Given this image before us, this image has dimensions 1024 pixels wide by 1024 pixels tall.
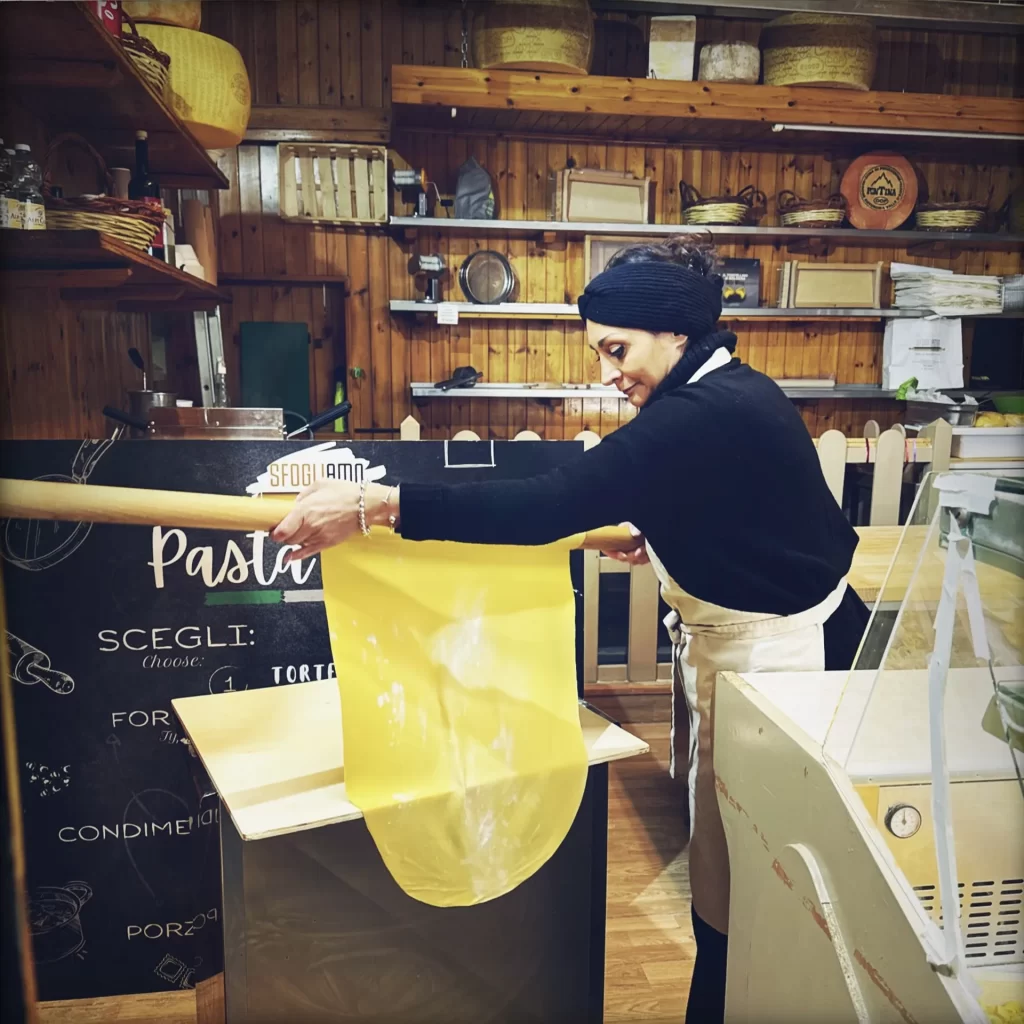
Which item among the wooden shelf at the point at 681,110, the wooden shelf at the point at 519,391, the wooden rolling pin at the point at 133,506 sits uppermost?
the wooden shelf at the point at 681,110

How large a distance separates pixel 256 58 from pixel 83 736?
140 inches

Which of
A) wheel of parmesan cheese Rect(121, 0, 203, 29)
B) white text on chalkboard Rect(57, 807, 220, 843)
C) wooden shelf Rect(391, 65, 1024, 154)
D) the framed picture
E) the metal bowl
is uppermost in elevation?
wooden shelf Rect(391, 65, 1024, 154)

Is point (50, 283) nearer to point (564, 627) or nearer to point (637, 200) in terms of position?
point (564, 627)

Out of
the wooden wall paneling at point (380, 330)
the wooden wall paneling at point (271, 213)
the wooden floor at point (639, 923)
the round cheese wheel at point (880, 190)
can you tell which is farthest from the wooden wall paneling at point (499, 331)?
the wooden floor at point (639, 923)

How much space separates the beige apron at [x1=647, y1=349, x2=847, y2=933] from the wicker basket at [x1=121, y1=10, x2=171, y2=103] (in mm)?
1559

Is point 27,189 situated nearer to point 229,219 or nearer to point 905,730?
point 905,730

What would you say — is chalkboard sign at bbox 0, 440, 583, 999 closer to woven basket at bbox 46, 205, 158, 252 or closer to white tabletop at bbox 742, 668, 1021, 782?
woven basket at bbox 46, 205, 158, 252

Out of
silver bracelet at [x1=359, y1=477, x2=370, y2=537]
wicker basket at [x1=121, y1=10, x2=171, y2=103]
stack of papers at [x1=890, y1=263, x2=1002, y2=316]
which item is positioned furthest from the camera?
stack of papers at [x1=890, y1=263, x2=1002, y2=316]

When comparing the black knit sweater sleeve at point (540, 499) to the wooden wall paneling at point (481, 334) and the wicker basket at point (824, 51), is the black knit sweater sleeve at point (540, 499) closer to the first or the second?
the wooden wall paneling at point (481, 334)

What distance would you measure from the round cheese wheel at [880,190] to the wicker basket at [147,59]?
3443mm

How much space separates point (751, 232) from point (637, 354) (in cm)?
307

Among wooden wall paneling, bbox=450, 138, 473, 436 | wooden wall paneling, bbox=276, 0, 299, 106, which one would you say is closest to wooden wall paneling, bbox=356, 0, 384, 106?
wooden wall paneling, bbox=276, 0, 299, 106

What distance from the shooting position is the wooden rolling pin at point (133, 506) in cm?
105

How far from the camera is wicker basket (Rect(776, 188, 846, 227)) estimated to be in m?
4.28
